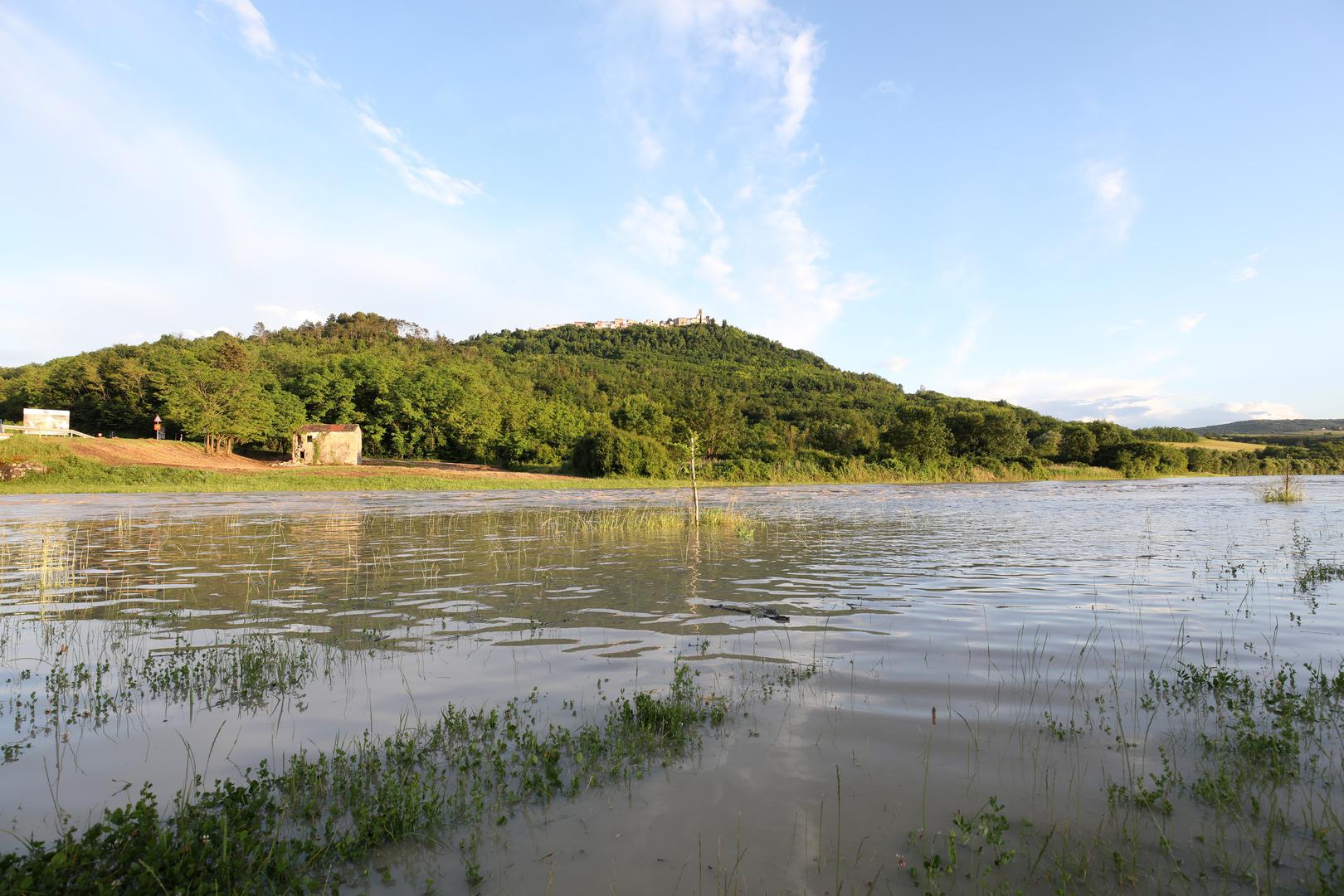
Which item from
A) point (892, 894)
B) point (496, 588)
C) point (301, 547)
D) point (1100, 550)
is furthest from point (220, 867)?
point (1100, 550)

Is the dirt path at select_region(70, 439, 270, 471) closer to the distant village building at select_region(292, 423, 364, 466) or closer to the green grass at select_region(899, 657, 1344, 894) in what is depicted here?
the distant village building at select_region(292, 423, 364, 466)

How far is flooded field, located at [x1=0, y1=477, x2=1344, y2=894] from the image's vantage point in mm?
3609

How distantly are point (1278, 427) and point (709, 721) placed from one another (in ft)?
627

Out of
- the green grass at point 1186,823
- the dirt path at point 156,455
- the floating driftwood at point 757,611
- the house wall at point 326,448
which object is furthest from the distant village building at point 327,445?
the green grass at point 1186,823

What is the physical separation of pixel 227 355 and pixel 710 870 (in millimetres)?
101650

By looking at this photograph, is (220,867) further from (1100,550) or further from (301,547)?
(1100,550)

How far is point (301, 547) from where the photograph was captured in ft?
54.2

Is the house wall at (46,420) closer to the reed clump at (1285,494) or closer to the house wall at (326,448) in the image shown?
the house wall at (326,448)

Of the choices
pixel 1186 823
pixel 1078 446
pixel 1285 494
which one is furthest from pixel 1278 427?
pixel 1186 823

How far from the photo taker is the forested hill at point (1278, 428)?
126562 mm

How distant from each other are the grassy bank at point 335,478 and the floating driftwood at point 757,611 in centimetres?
4190

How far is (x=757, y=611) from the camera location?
31.1 feet

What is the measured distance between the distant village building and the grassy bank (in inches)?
361

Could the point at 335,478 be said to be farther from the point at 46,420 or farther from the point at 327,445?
the point at 46,420
